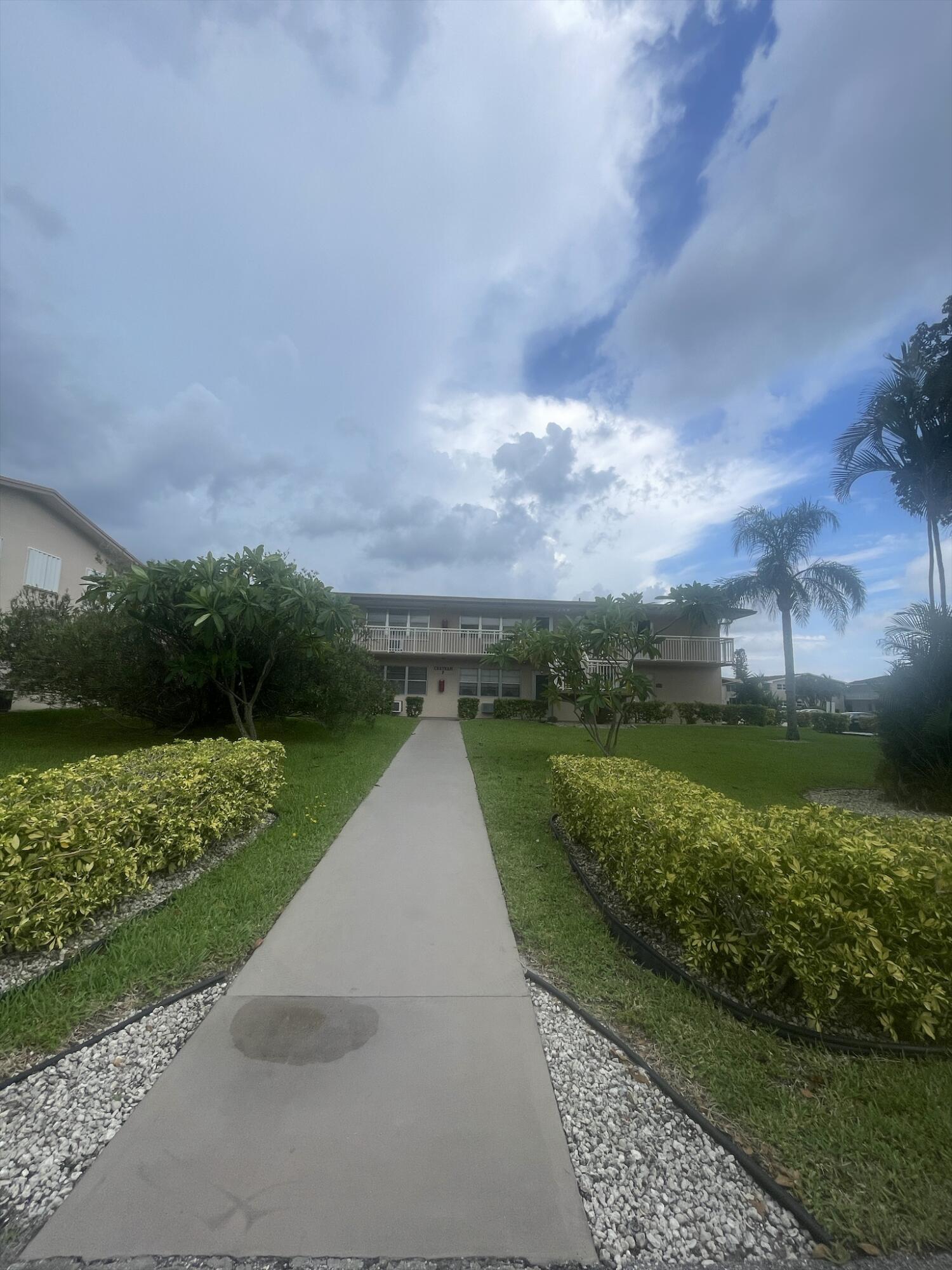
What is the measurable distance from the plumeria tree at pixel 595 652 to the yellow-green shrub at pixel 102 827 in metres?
6.74

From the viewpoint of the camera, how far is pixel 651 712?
995 inches

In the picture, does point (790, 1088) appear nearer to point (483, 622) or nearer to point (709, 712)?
point (483, 622)

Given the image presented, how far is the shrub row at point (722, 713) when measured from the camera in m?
26.1

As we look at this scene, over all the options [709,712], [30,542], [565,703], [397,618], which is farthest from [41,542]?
[709,712]

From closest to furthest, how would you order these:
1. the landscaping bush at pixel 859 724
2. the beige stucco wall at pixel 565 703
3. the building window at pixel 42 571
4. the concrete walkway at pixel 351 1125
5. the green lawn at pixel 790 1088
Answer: the concrete walkway at pixel 351 1125 < the green lawn at pixel 790 1088 < the building window at pixel 42 571 < the beige stucco wall at pixel 565 703 < the landscaping bush at pixel 859 724

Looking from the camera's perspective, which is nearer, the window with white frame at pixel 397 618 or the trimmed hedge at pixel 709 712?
the trimmed hedge at pixel 709 712

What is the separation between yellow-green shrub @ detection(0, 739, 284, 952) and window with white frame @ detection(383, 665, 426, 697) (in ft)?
62.5

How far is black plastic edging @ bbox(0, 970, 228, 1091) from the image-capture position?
8.79 ft

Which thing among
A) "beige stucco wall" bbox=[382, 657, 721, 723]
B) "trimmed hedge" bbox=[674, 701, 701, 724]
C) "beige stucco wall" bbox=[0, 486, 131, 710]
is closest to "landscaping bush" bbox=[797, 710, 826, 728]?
"beige stucco wall" bbox=[382, 657, 721, 723]

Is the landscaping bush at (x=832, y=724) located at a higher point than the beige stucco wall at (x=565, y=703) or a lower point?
lower

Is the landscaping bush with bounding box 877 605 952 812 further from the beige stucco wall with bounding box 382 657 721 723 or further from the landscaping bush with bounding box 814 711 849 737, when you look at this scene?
the landscaping bush with bounding box 814 711 849 737

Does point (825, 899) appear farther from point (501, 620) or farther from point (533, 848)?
point (501, 620)

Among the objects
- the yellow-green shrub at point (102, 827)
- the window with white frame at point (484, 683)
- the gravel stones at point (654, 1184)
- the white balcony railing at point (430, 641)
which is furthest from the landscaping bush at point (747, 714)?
the gravel stones at point (654, 1184)

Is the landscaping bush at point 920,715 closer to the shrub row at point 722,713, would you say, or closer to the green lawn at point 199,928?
the green lawn at point 199,928
